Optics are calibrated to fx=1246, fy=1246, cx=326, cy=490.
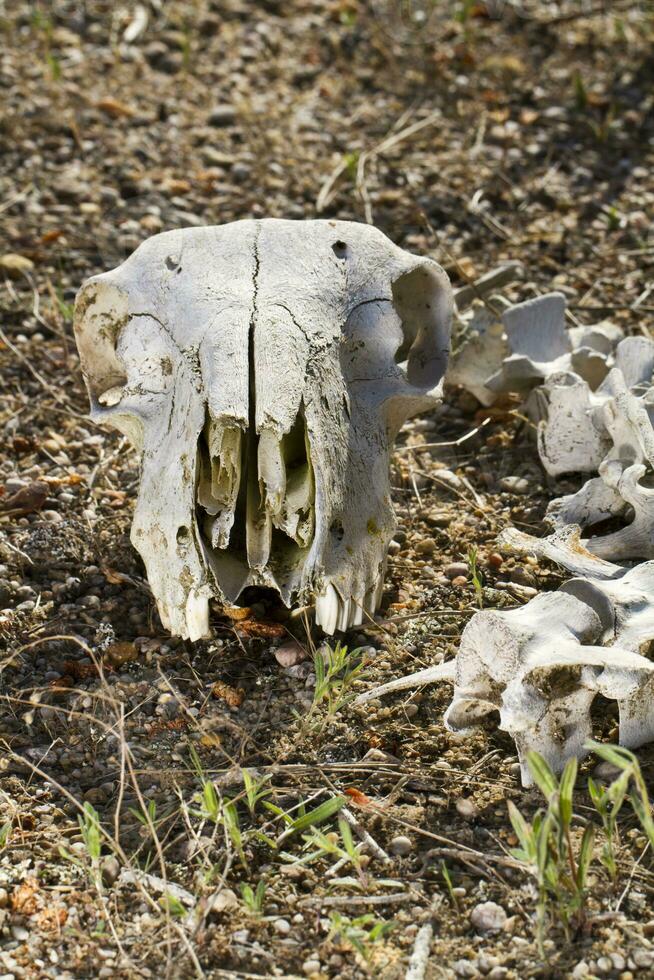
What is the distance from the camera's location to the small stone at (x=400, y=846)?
9.64 ft

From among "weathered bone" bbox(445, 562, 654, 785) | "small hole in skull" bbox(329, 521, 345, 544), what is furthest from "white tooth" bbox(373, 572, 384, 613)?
"weathered bone" bbox(445, 562, 654, 785)

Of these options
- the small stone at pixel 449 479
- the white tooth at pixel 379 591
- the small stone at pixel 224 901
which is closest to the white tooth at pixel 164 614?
the white tooth at pixel 379 591

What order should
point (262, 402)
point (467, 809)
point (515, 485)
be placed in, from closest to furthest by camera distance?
point (467, 809)
point (262, 402)
point (515, 485)

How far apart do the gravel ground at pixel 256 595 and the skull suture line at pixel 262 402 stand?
27 cm

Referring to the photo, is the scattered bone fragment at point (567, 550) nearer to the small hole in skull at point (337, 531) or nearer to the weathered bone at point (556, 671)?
the weathered bone at point (556, 671)

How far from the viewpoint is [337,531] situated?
10.9 ft

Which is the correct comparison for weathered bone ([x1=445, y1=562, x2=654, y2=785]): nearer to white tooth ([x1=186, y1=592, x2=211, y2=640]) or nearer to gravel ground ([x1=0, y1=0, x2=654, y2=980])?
gravel ground ([x1=0, y1=0, x2=654, y2=980])

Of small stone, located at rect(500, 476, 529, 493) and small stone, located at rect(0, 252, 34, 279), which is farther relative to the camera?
small stone, located at rect(0, 252, 34, 279)

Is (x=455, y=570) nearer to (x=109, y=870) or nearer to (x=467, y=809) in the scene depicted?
(x=467, y=809)

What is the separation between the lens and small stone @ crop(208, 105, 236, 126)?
6535 mm

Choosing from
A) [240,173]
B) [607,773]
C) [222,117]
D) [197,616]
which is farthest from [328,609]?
[222,117]

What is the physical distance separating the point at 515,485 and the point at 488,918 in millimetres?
1903

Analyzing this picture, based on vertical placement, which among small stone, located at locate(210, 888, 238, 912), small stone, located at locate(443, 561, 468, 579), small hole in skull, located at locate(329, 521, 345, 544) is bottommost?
small stone, located at locate(443, 561, 468, 579)

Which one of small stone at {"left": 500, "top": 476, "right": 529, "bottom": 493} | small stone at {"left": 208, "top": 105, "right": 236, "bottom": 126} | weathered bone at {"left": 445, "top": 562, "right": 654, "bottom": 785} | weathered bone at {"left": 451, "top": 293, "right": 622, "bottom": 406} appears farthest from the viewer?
small stone at {"left": 208, "top": 105, "right": 236, "bottom": 126}
